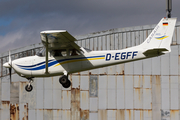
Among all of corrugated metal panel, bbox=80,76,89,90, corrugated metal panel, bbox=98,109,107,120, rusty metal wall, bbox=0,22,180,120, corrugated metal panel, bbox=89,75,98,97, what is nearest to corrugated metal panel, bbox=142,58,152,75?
rusty metal wall, bbox=0,22,180,120

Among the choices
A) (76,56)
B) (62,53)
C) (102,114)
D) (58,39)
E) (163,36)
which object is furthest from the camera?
(102,114)

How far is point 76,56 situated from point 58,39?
4.51 feet

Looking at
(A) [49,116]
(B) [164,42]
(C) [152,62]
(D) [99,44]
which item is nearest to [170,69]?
(C) [152,62]

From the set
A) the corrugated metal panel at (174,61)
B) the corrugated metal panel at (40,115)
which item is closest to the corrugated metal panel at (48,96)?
the corrugated metal panel at (40,115)

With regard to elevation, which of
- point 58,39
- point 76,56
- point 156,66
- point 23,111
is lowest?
point 23,111

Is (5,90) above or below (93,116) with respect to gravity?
above

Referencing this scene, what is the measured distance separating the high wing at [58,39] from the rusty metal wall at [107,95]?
807 centimetres

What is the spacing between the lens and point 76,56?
16.6m

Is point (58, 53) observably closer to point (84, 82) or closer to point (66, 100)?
point (84, 82)

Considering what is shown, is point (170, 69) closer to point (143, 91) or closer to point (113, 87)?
point (143, 91)

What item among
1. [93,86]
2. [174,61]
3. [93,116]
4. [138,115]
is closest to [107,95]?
[93,86]

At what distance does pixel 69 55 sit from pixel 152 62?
9942mm

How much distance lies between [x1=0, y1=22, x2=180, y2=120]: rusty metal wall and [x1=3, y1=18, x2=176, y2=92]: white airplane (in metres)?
7.48

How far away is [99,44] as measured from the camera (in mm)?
24891
